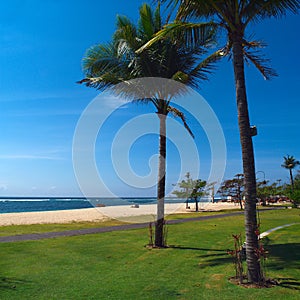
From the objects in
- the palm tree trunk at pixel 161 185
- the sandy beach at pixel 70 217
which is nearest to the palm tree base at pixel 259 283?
the palm tree trunk at pixel 161 185

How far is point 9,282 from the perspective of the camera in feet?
22.4

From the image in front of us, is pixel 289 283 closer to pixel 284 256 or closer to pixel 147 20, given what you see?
pixel 284 256

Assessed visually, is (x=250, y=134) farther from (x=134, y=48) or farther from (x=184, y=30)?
(x=134, y=48)

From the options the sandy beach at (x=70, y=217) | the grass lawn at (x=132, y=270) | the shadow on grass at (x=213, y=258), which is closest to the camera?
the grass lawn at (x=132, y=270)

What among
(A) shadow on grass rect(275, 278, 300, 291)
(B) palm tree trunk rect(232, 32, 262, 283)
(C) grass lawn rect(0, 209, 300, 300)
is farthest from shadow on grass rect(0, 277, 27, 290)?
(A) shadow on grass rect(275, 278, 300, 291)

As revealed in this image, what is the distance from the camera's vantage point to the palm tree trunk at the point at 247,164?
6605 millimetres

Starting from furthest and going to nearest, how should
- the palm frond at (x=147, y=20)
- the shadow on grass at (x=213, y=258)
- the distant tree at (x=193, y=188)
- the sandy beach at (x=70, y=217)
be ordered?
1. the distant tree at (x=193, y=188)
2. the sandy beach at (x=70, y=217)
3. the palm frond at (x=147, y=20)
4. the shadow on grass at (x=213, y=258)

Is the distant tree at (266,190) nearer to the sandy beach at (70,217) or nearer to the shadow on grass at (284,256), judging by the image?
the sandy beach at (70,217)

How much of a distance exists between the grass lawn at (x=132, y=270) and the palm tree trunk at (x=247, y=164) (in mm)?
615

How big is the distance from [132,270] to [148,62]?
7532 mm

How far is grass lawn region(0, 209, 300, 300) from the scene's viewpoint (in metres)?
6.06

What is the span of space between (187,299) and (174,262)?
3.25m

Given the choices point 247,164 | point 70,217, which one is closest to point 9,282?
point 247,164

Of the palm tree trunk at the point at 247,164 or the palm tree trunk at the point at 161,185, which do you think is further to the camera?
the palm tree trunk at the point at 161,185
